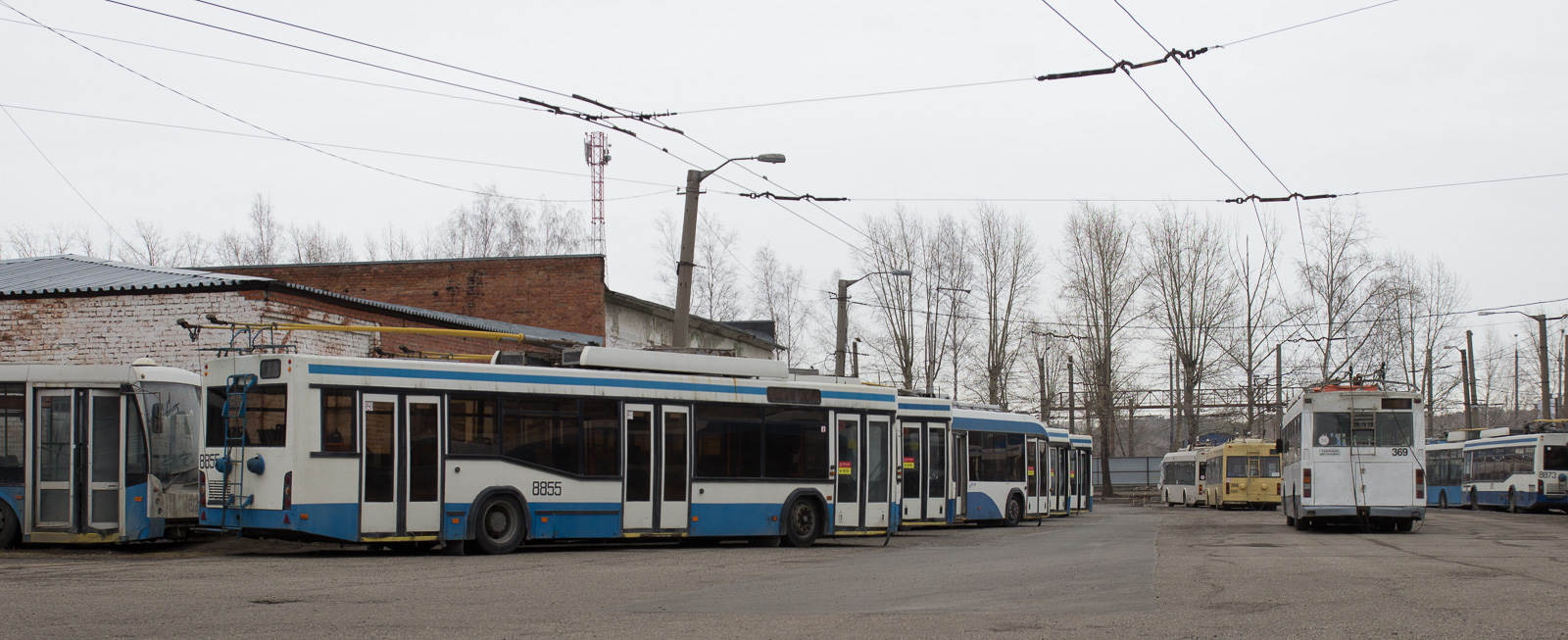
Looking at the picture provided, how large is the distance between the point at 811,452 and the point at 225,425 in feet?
26.6

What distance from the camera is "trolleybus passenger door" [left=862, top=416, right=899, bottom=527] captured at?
2017 centimetres

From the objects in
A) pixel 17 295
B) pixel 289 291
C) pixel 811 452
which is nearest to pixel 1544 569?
pixel 811 452

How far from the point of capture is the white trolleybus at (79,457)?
1602 centimetres

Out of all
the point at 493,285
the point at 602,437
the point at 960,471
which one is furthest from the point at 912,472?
the point at 493,285

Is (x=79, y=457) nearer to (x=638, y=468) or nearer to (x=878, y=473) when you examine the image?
(x=638, y=468)

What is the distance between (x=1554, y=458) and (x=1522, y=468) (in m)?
1.26

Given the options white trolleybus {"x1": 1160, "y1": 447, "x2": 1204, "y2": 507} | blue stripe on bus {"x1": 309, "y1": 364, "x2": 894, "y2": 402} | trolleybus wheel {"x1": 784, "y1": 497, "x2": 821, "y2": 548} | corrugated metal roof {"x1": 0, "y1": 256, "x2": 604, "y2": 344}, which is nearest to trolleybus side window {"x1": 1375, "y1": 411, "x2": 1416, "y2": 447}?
blue stripe on bus {"x1": 309, "y1": 364, "x2": 894, "y2": 402}

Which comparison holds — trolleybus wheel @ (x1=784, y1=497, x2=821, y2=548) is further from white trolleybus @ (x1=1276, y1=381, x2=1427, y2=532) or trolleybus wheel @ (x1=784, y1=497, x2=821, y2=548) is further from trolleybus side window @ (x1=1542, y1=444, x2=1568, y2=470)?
trolleybus side window @ (x1=1542, y1=444, x2=1568, y2=470)

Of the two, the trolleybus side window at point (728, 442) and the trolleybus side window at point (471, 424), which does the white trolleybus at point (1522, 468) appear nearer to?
the trolleybus side window at point (728, 442)

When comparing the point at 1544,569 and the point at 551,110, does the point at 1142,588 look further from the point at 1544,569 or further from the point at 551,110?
the point at 551,110

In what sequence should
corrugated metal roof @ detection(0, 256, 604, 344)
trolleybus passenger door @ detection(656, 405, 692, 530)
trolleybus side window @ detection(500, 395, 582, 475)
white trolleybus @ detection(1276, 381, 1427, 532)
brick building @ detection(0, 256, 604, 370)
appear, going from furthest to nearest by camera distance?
white trolleybus @ detection(1276, 381, 1427, 532) < corrugated metal roof @ detection(0, 256, 604, 344) < brick building @ detection(0, 256, 604, 370) < trolleybus passenger door @ detection(656, 405, 692, 530) < trolleybus side window @ detection(500, 395, 582, 475)

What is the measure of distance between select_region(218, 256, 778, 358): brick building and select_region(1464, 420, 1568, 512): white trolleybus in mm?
27071

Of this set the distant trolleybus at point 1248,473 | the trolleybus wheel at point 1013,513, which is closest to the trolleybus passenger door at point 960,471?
the trolleybus wheel at point 1013,513

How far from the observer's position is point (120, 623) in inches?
329
